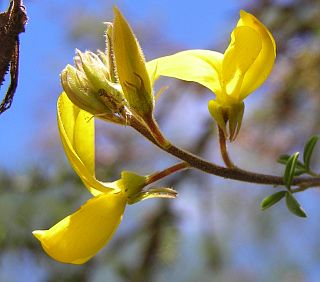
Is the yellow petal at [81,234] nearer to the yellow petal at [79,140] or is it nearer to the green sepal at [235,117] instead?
the yellow petal at [79,140]

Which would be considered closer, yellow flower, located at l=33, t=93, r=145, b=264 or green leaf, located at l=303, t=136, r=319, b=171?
yellow flower, located at l=33, t=93, r=145, b=264

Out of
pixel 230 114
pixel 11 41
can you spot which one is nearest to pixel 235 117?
pixel 230 114

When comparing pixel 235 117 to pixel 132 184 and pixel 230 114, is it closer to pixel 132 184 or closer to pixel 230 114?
pixel 230 114

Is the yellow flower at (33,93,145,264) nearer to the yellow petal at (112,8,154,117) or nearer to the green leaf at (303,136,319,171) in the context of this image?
the yellow petal at (112,8,154,117)

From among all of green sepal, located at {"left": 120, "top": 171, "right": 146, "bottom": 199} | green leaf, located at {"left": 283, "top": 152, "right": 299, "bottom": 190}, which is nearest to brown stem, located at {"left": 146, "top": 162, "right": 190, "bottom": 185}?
green sepal, located at {"left": 120, "top": 171, "right": 146, "bottom": 199}

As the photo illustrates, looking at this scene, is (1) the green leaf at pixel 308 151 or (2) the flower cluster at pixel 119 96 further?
(1) the green leaf at pixel 308 151

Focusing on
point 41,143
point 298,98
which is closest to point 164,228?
point 298,98

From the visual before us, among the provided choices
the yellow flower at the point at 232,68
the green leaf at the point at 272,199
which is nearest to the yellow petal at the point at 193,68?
the yellow flower at the point at 232,68
